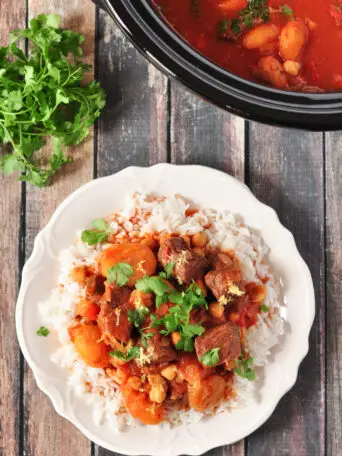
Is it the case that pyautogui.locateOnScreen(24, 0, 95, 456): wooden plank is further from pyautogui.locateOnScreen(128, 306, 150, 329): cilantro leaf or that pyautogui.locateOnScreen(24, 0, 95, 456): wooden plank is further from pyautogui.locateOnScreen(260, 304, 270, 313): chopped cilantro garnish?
pyautogui.locateOnScreen(260, 304, 270, 313): chopped cilantro garnish

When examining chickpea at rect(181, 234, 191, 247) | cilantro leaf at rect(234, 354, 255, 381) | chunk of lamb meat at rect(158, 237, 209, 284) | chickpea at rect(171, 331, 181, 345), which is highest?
chickpea at rect(181, 234, 191, 247)

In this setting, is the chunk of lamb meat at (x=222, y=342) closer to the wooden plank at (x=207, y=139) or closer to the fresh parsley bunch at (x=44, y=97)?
the wooden plank at (x=207, y=139)

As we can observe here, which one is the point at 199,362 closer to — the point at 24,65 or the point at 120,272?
the point at 120,272

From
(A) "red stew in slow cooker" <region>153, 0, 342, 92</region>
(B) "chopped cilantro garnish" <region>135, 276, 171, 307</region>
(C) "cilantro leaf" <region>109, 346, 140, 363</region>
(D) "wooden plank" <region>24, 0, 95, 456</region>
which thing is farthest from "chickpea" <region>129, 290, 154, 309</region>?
(A) "red stew in slow cooker" <region>153, 0, 342, 92</region>

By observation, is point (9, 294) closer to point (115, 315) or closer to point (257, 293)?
point (115, 315)

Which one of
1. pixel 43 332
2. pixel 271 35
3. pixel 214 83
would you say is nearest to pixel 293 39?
pixel 271 35
